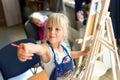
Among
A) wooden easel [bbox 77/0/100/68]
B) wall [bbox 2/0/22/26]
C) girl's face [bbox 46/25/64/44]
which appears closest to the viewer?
girl's face [bbox 46/25/64/44]

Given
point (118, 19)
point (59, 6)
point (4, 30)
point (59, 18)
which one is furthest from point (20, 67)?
point (4, 30)

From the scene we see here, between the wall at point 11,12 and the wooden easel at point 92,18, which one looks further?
the wall at point 11,12

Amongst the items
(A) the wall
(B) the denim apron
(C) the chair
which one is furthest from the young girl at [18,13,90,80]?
(A) the wall

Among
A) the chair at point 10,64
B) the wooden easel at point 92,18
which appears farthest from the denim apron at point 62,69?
the wooden easel at point 92,18

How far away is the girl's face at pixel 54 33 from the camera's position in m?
1.25

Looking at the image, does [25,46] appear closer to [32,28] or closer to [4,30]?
[32,28]

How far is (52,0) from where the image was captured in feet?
10.7

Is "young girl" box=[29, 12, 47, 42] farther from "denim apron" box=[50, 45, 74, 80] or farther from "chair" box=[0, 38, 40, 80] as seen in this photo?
"denim apron" box=[50, 45, 74, 80]

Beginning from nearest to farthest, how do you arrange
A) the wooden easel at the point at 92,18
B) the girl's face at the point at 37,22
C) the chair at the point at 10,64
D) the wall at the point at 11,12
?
the chair at the point at 10,64
the wooden easel at the point at 92,18
the girl's face at the point at 37,22
the wall at the point at 11,12

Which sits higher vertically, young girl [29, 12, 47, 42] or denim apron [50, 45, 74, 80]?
young girl [29, 12, 47, 42]

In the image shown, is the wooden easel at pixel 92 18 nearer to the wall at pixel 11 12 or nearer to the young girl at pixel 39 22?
A: the young girl at pixel 39 22

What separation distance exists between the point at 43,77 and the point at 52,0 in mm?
2160

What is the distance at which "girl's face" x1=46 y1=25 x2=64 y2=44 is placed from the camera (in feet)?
4.10

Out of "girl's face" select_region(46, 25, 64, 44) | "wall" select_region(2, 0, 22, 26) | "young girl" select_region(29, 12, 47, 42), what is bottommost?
"wall" select_region(2, 0, 22, 26)
